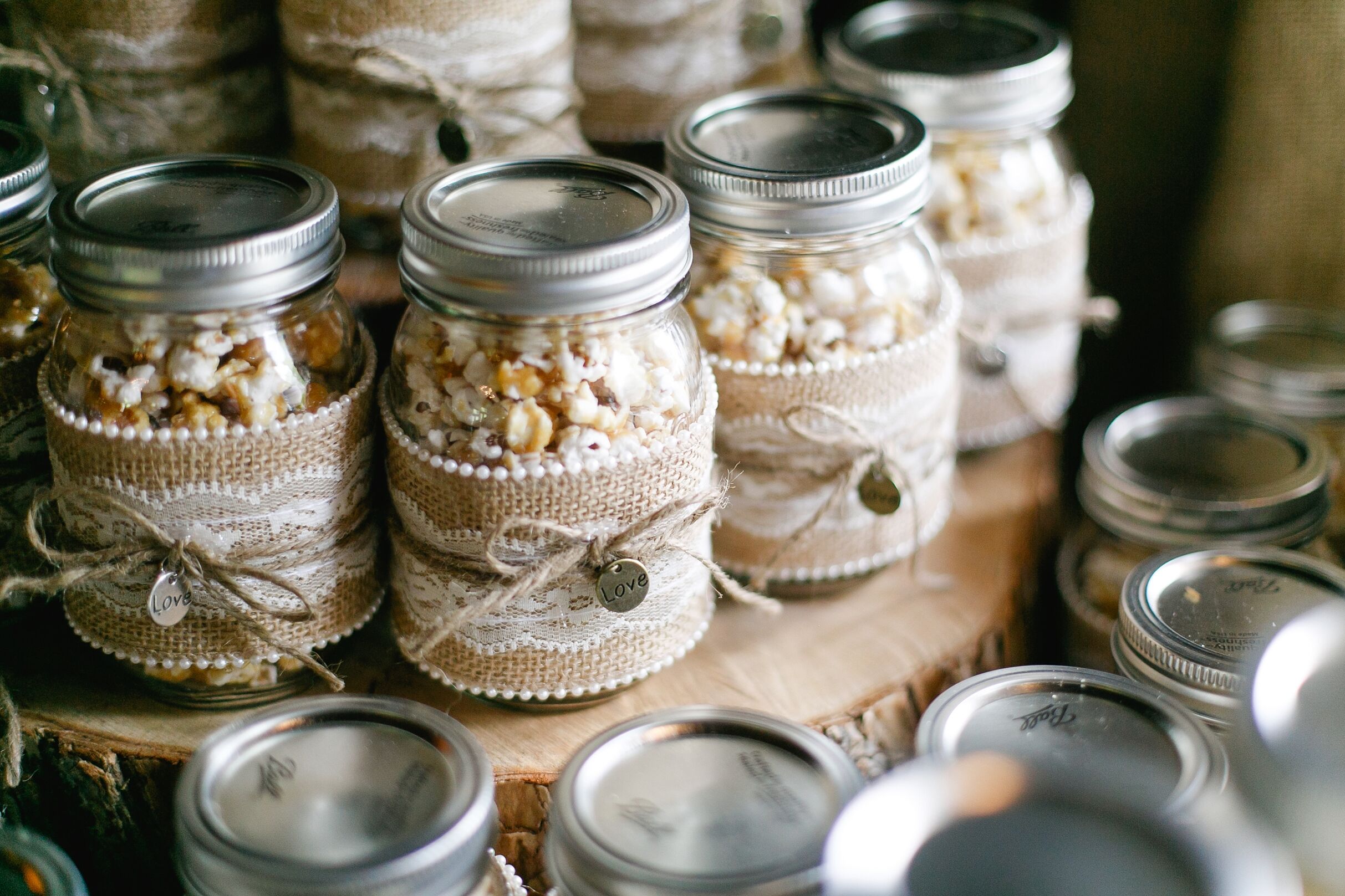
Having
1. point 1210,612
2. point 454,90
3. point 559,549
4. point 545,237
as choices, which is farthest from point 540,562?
point 1210,612

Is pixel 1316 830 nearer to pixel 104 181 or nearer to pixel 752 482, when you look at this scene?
pixel 752 482

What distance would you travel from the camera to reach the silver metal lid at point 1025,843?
2.00ft

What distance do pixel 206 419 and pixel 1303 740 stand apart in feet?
2.32

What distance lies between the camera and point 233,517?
847 millimetres

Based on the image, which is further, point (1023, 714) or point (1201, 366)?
point (1201, 366)

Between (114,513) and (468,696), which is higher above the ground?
(114,513)

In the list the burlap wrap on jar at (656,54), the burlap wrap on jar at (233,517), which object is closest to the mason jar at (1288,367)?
the burlap wrap on jar at (656,54)

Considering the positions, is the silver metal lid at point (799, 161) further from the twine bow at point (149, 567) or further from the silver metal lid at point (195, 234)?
the twine bow at point (149, 567)

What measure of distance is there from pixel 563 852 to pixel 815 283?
492mm

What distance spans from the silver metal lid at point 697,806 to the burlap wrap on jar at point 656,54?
73 centimetres

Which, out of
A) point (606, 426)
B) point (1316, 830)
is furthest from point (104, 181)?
point (1316, 830)

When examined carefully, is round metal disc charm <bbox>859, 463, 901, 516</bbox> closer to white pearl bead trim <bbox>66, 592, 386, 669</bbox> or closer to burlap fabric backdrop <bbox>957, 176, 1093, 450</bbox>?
burlap fabric backdrop <bbox>957, 176, 1093, 450</bbox>

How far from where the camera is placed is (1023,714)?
2.75 feet

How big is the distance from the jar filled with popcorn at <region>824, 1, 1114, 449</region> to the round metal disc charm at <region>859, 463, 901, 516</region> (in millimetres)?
250
